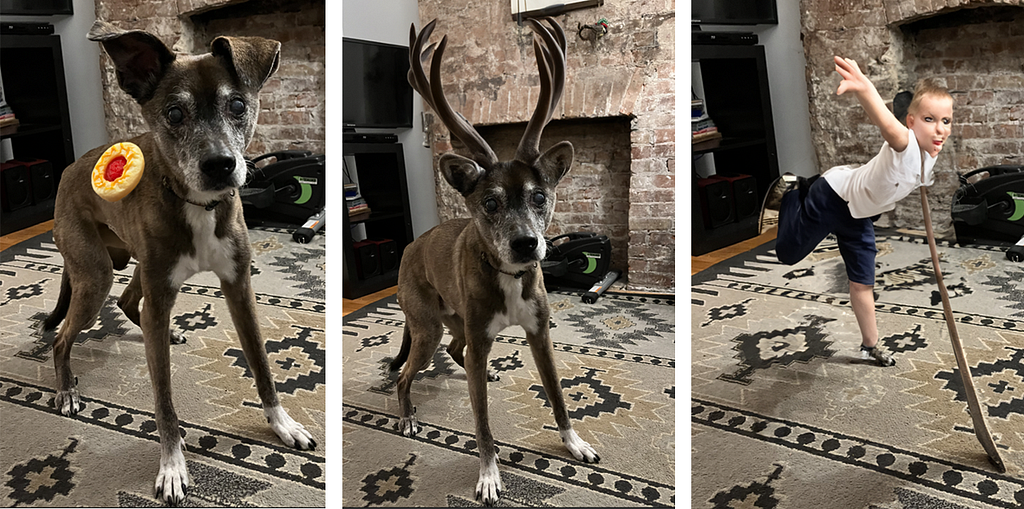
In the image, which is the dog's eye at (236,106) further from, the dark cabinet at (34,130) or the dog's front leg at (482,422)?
the dog's front leg at (482,422)

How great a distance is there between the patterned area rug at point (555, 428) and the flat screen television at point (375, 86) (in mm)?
699

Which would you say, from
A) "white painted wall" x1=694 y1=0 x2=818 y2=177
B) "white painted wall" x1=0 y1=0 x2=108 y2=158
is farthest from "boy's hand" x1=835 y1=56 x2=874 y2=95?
"white painted wall" x1=0 y1=0 x2=108 y2=158

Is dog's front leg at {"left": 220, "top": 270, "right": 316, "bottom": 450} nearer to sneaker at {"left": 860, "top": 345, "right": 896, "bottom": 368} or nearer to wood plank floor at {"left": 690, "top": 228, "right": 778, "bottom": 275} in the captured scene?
wood plank floor at {"left": 690, "top": 228, "right": 778, "bottom": 275}

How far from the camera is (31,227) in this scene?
1.99m

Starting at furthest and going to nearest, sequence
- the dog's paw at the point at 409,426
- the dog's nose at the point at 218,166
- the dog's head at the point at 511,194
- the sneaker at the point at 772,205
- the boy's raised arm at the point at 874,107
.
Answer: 1. the sneaker at the point at 772,205
2. the dog's paw at the point at 409,426
3. the boy's raised arm at the point at 874,107
4. the dog's head at the point at 511,194
5. the dog's nose at the point at 218,166

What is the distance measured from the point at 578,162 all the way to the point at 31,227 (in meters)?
1.55

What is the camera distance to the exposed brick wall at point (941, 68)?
205 cm

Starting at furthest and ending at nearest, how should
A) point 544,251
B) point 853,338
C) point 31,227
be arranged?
point 853,338 < point 31,227 < point 544,251

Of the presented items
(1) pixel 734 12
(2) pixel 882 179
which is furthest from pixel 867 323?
(1) pixel 734 12

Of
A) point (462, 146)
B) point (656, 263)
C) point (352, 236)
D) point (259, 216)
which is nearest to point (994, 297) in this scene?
point (656, 263)

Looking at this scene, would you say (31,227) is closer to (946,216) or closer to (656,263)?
(656,263)

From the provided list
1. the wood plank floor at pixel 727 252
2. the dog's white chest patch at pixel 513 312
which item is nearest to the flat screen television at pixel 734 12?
the wood plank floor at pixel 727 252

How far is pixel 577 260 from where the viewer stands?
2.07 meters

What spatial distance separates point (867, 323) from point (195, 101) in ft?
6.54
